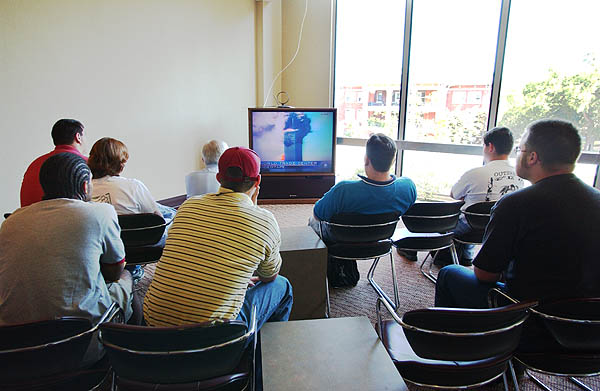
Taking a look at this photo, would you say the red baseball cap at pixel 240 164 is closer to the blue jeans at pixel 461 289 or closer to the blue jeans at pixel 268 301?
the blue jeans at pixel 268 301

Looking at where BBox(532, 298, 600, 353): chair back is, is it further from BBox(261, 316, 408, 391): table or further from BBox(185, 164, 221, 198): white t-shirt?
BBox(185, 164, 221, 198): white t-shirt

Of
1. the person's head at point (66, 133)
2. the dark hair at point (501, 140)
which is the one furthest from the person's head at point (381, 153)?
the person's head at point (66, 133)

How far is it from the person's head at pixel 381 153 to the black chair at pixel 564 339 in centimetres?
101

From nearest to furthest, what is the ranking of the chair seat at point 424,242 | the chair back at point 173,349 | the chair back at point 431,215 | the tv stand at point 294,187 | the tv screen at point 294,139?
the chair back at point 173,349
the chair back at point 431,215
the chair seat at point 424,242
the tv screen at point 294,139
the tv stand at point 294,187

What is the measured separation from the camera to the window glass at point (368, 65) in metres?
5.06

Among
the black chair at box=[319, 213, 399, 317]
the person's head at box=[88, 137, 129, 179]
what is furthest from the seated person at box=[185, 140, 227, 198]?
the black chair at box=[319, 213, 399, 317]

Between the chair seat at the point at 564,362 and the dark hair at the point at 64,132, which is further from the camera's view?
the dark hair at the point at 64,132

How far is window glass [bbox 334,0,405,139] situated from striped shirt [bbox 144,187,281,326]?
4.22 metres

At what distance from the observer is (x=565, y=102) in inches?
155

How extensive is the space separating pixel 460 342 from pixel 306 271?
3.69 ft

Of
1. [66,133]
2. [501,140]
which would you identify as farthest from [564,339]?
[66,133]

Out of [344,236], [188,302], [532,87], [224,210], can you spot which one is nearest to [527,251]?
[344,236]

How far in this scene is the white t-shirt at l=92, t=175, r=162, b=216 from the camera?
7.30 ft

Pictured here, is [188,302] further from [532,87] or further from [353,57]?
[353,57]
